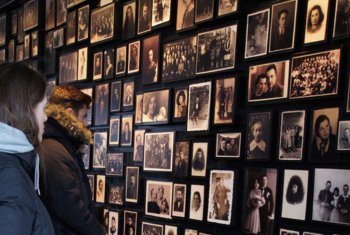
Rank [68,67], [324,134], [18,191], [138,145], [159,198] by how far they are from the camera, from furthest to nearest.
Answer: [68,67] < [138,145] < [159,198] < [324,134] < [18,191]

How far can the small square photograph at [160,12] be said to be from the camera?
11.9ft

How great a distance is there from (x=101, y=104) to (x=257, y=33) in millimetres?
2035

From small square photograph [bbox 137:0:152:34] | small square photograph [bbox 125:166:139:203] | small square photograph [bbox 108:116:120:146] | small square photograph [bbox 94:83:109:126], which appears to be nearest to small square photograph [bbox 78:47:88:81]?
small square photograph [bbox 94:83:109:126]

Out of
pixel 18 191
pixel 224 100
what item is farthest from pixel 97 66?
pixel 18 191

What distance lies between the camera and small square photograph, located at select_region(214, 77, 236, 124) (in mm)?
2988

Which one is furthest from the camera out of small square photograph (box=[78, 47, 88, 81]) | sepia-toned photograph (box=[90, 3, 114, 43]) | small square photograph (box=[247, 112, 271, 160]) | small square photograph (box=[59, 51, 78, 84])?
small square photograph (box=[59, 51, 78, 84])

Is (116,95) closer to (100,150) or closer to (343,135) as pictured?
(100,150)

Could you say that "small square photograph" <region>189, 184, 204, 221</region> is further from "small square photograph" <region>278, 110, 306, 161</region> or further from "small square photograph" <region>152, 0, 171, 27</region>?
"small square photograph" <region>152, 0, 171, 27</region>

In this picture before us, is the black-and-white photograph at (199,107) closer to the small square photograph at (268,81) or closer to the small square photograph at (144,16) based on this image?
the small square photograph at (268,81)

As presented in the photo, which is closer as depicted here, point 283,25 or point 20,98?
point 20,98

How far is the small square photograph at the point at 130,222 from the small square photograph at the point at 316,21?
211 cm

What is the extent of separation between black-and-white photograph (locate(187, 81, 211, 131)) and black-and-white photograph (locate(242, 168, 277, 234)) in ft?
1.69

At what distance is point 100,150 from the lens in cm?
449

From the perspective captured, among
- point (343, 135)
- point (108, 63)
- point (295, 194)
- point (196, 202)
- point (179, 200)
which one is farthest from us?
point (108, 63)
